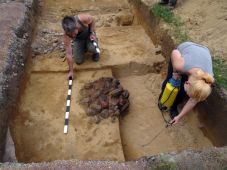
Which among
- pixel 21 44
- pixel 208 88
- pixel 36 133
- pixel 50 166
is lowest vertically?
pixel 36 133

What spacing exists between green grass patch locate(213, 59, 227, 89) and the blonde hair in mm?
808

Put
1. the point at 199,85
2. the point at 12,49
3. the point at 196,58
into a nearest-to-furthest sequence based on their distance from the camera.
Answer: the point at 199,85 < the point at 196,58 < the point at 12,49

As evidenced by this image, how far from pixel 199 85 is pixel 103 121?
1.83 m

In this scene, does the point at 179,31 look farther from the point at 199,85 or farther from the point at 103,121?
the point at 199,85

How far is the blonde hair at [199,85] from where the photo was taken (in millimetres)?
3900

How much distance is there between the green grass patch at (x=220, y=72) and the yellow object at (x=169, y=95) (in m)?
0.63

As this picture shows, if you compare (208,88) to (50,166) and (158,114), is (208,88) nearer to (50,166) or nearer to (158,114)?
(158,114)

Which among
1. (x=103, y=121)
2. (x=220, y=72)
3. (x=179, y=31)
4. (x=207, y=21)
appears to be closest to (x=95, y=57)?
(x=103, y=121)

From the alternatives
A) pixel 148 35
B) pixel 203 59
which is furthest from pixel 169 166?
pixel 148 35

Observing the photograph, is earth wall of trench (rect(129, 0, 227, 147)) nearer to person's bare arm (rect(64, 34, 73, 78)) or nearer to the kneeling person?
the kneeling person

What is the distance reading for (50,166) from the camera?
3.42 metres

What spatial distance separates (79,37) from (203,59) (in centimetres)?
254

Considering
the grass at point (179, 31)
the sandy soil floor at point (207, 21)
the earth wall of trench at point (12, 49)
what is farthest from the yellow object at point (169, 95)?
the earth wall of trench at point (12, 49)

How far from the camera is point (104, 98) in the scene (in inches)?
216
